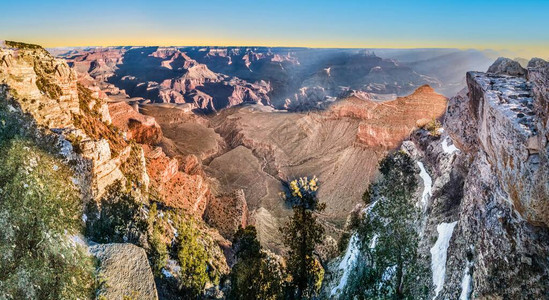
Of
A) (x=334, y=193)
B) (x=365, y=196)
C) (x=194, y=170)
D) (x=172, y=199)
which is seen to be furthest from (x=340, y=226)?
(x=194, y=170)

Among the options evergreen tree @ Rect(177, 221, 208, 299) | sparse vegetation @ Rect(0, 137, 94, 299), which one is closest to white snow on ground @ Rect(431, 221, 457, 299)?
sparse vegetation @ Rect(0, 137, 94, 299)

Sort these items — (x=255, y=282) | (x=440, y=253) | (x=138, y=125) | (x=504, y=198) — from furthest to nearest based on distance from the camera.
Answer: (x=138, y=125), (x=255, y=282), (x=440, y=253), (x=504, y=198)

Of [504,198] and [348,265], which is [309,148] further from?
[504,198]

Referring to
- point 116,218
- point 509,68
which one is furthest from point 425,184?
point 116,218

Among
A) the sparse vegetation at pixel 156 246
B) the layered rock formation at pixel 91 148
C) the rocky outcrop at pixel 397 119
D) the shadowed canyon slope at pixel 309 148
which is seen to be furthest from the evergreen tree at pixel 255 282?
the rocky outcrop at pixel 397 119

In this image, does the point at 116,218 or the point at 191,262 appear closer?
the point at 116,218

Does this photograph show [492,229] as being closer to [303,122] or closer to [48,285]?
[48,285]

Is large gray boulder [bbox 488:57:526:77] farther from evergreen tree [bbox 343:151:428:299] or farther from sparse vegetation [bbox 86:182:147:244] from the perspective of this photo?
sparse vegetation [bbox 86:182:147:244]
